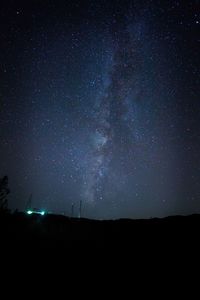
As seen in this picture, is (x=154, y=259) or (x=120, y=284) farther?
(x=154, y=259)

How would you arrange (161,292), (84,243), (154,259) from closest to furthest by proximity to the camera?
(161,292), (154,259), (84,243)

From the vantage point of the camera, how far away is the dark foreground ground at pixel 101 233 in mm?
6430

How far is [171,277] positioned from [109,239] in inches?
73.1

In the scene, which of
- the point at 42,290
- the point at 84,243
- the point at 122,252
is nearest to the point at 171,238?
the point at 122,252

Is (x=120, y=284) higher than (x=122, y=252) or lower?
lower

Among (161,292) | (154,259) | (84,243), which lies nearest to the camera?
(161,292)

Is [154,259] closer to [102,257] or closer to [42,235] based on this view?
[102,257]

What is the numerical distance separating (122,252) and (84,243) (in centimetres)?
108

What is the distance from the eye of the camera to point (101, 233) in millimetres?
6938

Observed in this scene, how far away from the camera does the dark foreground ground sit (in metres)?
6.43

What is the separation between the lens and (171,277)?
18.2ft

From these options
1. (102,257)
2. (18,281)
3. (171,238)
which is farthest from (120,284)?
(18,281)

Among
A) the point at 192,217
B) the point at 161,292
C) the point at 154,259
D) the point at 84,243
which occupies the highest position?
the point at 192,217

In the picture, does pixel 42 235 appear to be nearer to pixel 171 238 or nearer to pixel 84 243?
pixel 84 243
